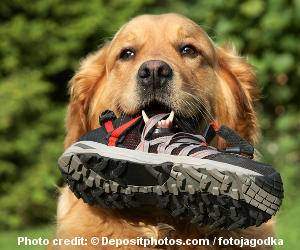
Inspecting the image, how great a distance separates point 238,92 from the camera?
4.33 meters

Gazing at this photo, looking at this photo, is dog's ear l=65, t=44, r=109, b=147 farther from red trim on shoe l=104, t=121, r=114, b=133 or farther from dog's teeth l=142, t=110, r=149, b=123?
dog's teeth l=142, t=110, r=149, b=123

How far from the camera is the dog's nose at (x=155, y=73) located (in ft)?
11.7

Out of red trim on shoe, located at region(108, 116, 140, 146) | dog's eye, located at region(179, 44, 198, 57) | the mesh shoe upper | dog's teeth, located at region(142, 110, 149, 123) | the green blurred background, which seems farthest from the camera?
the green blurred background

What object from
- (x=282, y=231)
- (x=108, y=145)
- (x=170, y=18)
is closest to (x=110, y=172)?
(x=108, y=145)

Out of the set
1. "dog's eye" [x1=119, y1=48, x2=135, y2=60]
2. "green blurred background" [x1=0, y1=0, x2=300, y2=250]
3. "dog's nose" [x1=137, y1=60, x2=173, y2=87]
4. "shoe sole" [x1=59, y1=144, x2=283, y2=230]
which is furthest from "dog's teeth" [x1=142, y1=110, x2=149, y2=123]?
"green blurred background" [x1=0, y1=0, x2=300, y2=250]

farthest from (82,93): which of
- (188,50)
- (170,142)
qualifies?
(170,142)

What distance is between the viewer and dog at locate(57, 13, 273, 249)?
348 cm

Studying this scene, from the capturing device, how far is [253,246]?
357cm

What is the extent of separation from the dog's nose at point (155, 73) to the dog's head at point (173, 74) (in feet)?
0.15

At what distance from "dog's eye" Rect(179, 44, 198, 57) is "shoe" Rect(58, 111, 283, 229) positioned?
79 cm

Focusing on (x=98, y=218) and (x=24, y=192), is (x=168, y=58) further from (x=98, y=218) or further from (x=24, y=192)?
(x=24, y=192)

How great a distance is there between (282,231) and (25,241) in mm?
2372

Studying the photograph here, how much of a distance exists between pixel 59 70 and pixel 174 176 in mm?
6660

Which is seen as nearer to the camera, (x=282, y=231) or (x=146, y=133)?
(x=146, y=133)
